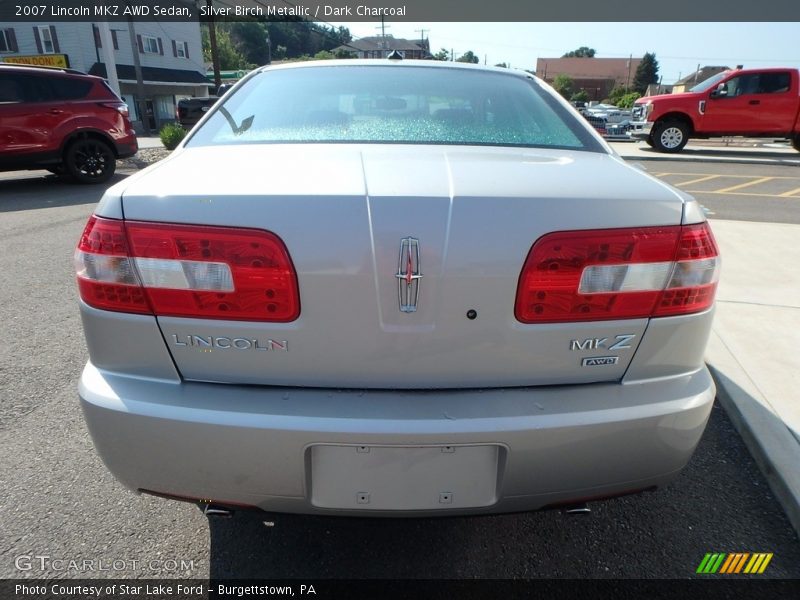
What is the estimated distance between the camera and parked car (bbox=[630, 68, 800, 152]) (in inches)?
546

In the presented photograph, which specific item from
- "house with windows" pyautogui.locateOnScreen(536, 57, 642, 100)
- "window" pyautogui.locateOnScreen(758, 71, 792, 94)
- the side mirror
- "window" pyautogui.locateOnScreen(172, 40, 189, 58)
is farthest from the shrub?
"house with windows" pyautogui.locateOnScreen(536, 57, 642, 100)

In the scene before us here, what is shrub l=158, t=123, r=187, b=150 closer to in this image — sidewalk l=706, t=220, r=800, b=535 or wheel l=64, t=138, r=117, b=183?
wheel l=64, t=138, r=117, b=183

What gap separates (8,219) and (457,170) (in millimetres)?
7529

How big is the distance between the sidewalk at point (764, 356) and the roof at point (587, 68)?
91660mm

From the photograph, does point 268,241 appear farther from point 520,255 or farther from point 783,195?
point 783,195

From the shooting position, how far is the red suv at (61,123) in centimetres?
845

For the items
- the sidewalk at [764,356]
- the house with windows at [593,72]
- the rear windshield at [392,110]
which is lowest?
the house with windows at [593,72]

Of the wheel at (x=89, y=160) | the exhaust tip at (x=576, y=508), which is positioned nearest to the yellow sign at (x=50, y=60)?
the wheel at (x=89, y=160)

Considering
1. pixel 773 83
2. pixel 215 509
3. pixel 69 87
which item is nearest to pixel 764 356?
pixel 215 509

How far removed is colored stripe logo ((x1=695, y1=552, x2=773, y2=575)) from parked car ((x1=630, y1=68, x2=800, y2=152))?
50.5ft

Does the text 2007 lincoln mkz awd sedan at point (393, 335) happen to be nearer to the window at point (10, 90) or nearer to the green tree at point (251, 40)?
the window at point (10, 90)

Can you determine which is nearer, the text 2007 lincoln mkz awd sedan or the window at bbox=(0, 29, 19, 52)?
the text 2007 lincoln mkz awd sedan

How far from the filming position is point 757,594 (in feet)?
5.50

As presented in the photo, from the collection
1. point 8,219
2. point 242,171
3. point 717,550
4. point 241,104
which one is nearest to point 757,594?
point 717,550
